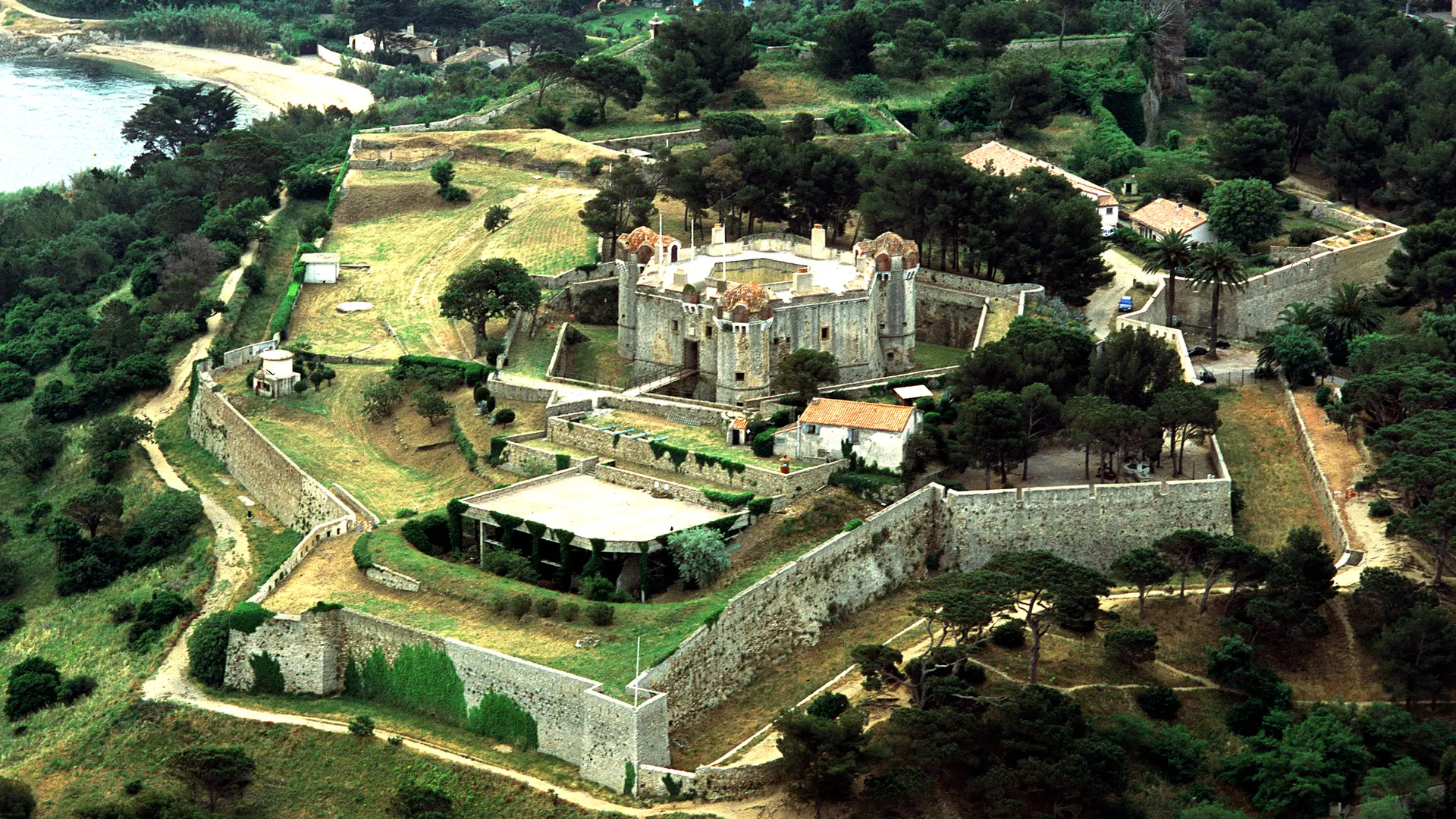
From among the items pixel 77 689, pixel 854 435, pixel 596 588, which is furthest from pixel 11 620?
pixel 854 435

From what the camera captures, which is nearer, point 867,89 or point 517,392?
point 517,392

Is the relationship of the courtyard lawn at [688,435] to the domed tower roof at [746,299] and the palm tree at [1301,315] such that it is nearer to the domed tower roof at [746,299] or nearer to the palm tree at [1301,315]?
the domed tower roof at [746,299]

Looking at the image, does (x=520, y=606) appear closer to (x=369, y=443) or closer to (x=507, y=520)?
(x=507, y=520)

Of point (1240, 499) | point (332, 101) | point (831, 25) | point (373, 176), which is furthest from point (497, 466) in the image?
point (332, 101)

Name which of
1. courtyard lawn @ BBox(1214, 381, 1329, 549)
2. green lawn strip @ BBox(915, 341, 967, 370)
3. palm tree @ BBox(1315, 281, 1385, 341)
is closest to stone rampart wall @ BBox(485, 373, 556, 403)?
green lawn strip @ BBox(915, 341, 967, 370)

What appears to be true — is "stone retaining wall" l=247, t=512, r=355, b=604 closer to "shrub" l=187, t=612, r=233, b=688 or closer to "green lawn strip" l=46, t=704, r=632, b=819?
"shrub" l=187, t=612, r=233, b=688

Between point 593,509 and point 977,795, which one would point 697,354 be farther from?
point 977,795
